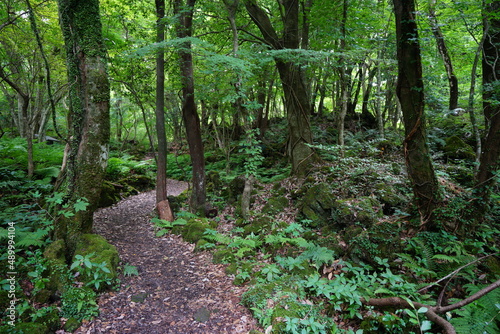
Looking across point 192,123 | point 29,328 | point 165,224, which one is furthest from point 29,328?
point 192,123

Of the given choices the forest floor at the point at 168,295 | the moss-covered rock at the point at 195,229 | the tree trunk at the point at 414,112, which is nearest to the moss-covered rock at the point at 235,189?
the moss-covered rock at the point at 195,229

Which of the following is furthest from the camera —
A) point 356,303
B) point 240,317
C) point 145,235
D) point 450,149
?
point 450,149

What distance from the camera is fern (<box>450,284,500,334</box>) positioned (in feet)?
8.30

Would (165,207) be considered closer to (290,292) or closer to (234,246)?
(234,246)

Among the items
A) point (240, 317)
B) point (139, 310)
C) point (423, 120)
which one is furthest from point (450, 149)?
point (139, 310)

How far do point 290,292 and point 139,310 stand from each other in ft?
7.34

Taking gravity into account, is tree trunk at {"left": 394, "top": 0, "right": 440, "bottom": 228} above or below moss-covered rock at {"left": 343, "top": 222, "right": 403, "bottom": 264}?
above

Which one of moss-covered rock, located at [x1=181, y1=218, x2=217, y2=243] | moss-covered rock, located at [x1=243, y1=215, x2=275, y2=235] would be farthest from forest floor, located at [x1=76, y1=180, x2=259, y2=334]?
moss-covered rock, located at [x1=243, y1=215, x2=275, y2=235]

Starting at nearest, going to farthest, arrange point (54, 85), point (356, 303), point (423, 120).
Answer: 1. point (356, 303)
2. point (423, 120)
3. point (54, 85)

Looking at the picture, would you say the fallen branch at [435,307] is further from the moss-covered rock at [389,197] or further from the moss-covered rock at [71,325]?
the moss-covered rock at [71,325]

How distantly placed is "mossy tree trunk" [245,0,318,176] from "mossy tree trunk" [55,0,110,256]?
15.8 feet

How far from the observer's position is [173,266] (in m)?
5.04

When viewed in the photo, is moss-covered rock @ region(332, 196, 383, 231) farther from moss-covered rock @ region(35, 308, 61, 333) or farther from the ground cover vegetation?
moss-covered rock @ region(35, 308, 61, 333)

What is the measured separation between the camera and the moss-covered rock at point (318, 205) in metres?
5.72
